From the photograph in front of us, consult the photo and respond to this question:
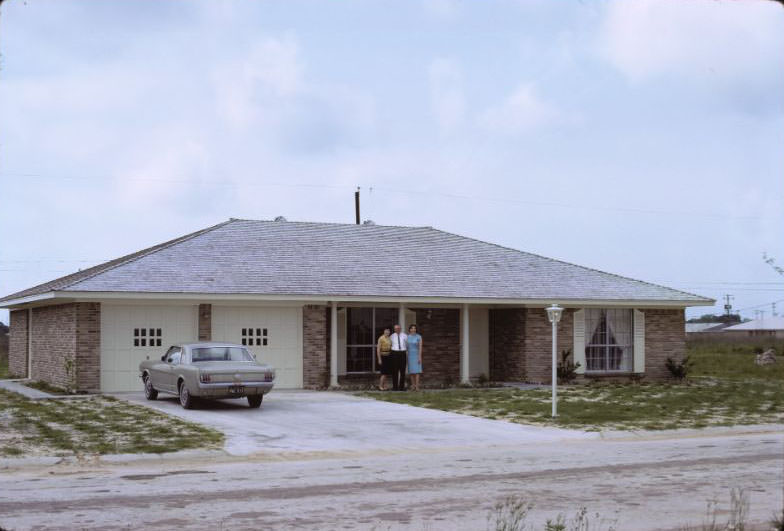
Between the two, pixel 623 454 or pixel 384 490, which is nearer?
pixel 384 490

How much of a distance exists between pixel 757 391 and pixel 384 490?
1912 cm

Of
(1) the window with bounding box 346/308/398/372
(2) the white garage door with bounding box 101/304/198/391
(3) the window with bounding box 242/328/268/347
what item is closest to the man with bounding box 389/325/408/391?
(1) the window with bounding box 346/308/398/372

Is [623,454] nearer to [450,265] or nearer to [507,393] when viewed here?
[507,393]

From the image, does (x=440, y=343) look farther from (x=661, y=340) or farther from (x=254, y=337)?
(x=661, y=340)

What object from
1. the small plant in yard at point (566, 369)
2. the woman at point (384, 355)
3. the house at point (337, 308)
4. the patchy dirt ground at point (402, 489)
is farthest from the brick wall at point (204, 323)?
the patchy dirt ground at point (402, 489)

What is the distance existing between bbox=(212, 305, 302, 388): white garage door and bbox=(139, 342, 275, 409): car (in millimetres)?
4507

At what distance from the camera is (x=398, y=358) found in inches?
1013

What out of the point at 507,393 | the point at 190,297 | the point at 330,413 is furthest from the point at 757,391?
the point at 190,297

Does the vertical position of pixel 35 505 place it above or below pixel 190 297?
below

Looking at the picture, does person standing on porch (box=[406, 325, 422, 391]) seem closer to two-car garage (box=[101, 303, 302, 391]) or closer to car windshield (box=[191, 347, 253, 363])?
two-car garage (box=[101, 303, 302, 391])

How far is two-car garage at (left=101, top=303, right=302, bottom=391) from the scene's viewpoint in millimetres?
24969

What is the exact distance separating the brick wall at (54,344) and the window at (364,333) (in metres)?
7.60

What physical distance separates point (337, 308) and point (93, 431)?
40.8ft

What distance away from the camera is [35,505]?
9.88m
